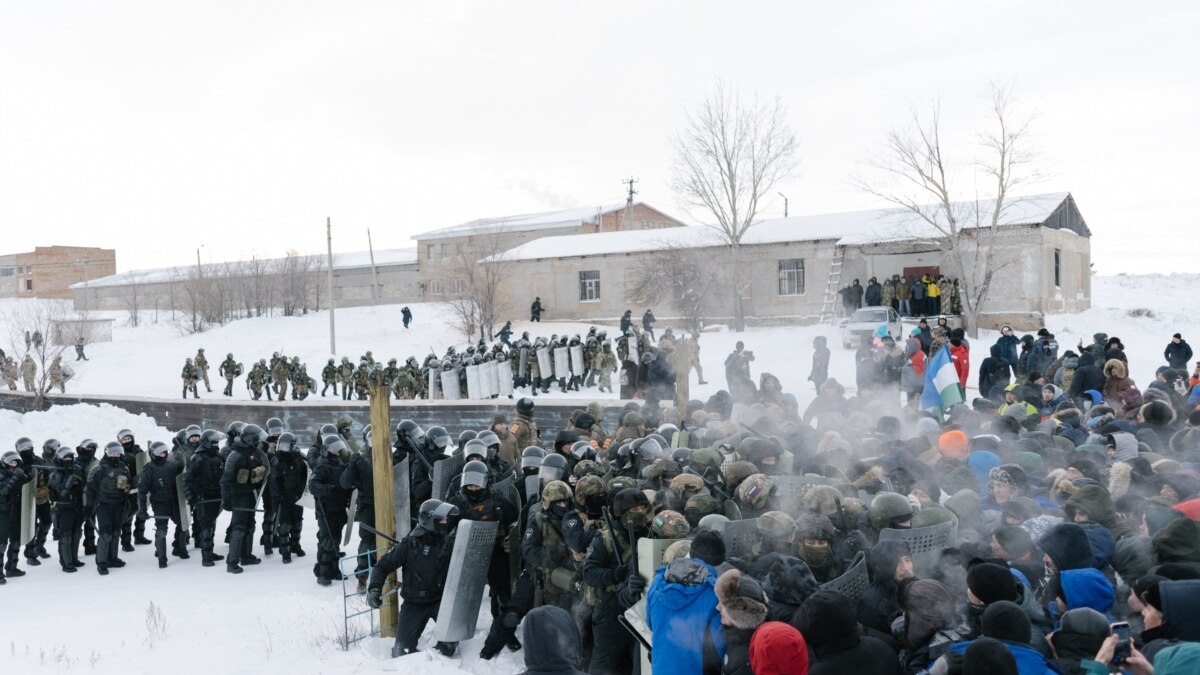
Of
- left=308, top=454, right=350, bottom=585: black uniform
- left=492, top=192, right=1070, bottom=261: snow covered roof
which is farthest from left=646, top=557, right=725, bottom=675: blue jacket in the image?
left=492, top=192, right=1070, bottom=261: snow covered roof

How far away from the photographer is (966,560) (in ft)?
15.7

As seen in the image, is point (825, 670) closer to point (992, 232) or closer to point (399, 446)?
point (399, 446)

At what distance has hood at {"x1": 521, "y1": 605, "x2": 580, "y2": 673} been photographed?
11.5 feet

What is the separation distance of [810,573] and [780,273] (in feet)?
102

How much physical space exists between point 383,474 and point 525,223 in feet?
157

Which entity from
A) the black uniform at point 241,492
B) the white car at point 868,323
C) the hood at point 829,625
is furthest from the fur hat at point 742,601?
the white car at point 868,323

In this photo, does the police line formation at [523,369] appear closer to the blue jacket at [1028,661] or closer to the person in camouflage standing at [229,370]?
the person in camouflage standing at [229,370]

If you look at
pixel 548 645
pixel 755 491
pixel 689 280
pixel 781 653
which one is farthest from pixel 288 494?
pixel 689 280

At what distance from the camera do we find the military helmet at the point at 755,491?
19.0 feet

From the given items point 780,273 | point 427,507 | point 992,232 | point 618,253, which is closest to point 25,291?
point 618,253

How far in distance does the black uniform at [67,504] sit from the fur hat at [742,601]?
9.93 meters

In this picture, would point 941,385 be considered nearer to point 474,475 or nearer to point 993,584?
point 474,475

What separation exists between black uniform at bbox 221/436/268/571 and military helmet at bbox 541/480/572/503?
590 centimetres

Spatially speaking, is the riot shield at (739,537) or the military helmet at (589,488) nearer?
the riot shield at (739,537)
